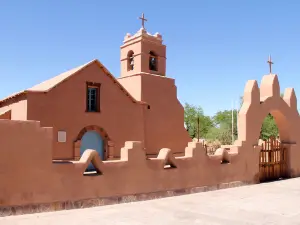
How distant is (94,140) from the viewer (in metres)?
16.8

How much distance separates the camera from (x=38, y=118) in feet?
48.0

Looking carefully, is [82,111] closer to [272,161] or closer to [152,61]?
[152,61]

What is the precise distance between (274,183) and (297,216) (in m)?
5.44

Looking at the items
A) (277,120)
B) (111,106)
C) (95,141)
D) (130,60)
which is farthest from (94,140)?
(277,120)

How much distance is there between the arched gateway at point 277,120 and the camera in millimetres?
12758

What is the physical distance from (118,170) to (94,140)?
8.14 meters

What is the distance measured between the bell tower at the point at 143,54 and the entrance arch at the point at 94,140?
180 inches

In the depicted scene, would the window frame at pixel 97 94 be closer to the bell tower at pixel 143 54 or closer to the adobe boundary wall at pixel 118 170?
the bell tower at pixel 143 54

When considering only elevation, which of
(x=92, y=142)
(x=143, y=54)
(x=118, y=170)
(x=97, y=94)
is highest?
(x=143, y=54)

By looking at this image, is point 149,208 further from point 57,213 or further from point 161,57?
point 161,57

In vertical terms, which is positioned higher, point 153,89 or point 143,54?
point 143,54

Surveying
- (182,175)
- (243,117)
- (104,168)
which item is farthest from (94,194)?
(243,117)

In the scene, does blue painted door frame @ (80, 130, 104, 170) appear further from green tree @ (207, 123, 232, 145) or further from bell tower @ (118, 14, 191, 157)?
green tree @ (207, 123, 232, 145)

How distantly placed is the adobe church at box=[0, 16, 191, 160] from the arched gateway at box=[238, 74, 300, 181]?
7.13 meters
